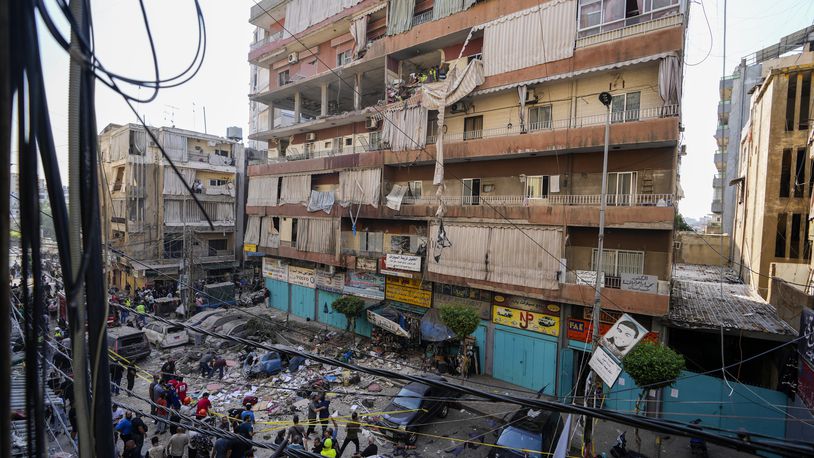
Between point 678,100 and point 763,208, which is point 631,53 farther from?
point 763,208

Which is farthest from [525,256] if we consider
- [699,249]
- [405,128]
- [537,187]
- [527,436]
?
[699,249]

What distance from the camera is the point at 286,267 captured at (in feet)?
88.3

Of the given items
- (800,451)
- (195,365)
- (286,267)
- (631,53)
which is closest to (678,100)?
(631,53)

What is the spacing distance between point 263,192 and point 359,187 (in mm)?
9194

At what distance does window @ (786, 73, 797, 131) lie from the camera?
19.2m

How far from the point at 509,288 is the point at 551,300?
166 centimetres

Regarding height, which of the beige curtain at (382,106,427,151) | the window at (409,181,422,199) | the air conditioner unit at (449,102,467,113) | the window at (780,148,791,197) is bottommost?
the window at (409,181,422,199)

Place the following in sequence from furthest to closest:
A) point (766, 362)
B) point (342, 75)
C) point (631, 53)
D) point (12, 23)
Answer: point (342, 75) → point (766, 362) → point (631, 53) → point (12, 23)

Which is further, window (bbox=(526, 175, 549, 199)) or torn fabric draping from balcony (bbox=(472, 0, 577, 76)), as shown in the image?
window (bbox=(526, 175, 549, 199))

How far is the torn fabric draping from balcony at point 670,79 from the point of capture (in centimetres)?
1319

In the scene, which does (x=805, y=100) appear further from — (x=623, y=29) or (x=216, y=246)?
(x=216, y=246)

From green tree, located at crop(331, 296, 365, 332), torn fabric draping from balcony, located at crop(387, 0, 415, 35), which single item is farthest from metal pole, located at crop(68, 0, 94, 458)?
torn fabric draping from balcony, located at crop(387, 0, 415, 35)

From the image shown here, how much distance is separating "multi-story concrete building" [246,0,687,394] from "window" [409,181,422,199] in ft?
0.19

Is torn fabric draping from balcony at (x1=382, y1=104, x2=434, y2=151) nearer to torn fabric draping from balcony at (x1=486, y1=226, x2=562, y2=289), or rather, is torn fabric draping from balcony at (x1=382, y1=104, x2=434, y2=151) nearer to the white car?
torn fabric draping from balcony at (x1=486, y1=226, x2=562, y2=289)
